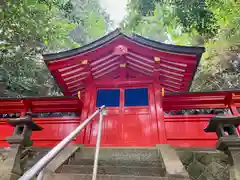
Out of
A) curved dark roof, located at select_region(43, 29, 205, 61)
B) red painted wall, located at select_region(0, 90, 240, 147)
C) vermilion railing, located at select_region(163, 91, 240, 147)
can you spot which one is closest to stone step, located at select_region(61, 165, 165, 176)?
red painted wall, located at select_region(0, 90, 240, 147)

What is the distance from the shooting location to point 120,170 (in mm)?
3369

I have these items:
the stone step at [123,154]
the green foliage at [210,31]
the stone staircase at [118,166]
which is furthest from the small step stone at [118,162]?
the green foliage at [210,31]

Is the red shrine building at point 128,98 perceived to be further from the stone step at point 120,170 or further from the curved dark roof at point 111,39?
the stone step at point 120,170

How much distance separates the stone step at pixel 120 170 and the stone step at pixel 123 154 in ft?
1.92

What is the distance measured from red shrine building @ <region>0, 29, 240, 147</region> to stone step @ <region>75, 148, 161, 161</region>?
0.70 meters

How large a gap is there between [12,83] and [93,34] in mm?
11151

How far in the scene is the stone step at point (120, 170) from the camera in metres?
3.25

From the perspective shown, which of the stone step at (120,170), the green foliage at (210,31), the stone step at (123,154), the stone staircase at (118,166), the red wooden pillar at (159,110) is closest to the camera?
the stone staircase at (118,166)

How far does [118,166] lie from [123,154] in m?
0.87

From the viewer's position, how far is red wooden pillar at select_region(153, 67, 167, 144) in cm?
504

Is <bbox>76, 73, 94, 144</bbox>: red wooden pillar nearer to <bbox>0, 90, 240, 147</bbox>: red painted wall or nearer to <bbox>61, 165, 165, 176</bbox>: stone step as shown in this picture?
<bbox>0, 90, 240, 147</bbox>: red painted wall

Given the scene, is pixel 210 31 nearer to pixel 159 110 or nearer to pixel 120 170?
pixel 159 110

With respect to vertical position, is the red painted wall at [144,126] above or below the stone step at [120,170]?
above

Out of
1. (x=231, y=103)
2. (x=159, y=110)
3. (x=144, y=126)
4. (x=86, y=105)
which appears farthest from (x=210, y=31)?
(x=86, y=105)
